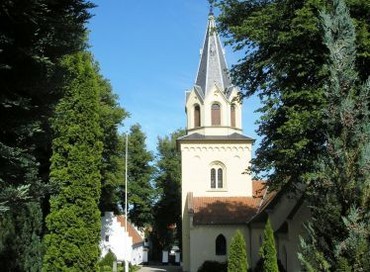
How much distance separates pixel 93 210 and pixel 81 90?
17.4 feet

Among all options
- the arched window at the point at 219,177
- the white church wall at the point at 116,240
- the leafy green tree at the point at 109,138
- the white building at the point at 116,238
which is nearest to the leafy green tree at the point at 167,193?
the white building at the point at 116,238

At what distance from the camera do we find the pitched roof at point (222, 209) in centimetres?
3356

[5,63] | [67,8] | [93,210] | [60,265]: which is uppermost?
[67,8]

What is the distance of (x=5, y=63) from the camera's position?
7715 millimetres

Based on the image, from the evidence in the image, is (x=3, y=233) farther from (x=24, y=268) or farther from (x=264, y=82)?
(x=264, y=82)

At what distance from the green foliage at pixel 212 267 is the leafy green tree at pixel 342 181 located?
2495cm

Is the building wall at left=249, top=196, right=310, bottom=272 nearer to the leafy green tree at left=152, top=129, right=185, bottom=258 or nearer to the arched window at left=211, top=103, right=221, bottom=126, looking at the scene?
the arched window at left=211, top=103, right=221, bottom=126

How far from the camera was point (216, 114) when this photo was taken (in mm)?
35750

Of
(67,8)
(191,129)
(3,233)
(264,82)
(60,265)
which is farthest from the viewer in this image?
(191,129)

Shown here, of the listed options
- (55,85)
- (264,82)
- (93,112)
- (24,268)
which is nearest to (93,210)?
(93,112)

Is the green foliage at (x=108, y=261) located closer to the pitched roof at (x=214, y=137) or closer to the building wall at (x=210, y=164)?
the building wall at (x=210, y=164)

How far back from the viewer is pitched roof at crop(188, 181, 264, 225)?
33.6 meters

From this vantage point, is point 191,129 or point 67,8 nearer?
point 67,8

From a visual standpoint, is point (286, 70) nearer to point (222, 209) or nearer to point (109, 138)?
point (109, 138)
